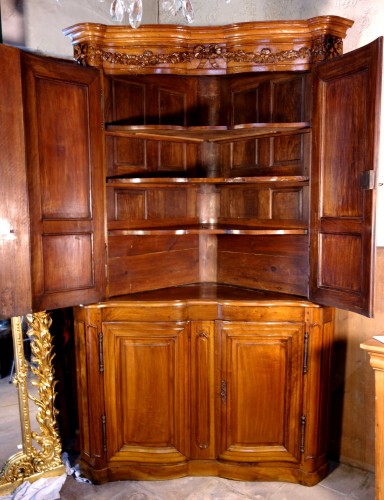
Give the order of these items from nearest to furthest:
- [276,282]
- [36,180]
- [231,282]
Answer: [36,180]
[276,282]
[231,282]

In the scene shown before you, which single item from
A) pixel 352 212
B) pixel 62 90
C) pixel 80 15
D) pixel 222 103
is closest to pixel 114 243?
pixel 62 90

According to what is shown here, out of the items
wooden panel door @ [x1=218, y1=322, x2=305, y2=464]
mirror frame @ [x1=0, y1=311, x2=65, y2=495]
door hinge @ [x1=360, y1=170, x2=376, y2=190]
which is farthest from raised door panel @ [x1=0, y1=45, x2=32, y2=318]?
door hinge @ [x1=360, y1=170, x2=376, y2=190]

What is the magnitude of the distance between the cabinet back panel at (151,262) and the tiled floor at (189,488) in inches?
34.7

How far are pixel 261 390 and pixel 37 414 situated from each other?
1295mm

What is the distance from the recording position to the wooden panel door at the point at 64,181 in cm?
241

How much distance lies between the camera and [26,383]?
8.98ft

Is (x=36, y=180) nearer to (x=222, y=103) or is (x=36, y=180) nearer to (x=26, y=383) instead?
(x=26, y=383)

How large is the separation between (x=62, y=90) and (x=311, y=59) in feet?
4.52

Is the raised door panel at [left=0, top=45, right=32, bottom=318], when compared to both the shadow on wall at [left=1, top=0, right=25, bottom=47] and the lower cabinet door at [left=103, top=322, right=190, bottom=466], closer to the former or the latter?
the lower cabinet door at [left=103, top=322, right=190, bottom=466]

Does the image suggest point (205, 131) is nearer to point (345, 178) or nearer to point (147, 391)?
point (345, 178)

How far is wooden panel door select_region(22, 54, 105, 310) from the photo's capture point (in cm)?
241

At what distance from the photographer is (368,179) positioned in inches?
89.8

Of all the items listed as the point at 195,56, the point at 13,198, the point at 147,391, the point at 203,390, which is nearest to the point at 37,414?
the point at 147,391

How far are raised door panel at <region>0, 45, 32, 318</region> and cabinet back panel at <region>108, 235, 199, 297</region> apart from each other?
656 millimetres
